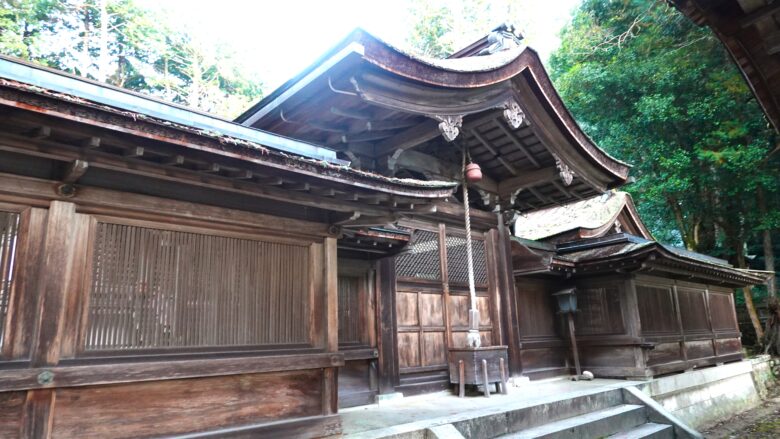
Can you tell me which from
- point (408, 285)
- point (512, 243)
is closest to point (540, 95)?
point (512, 243)

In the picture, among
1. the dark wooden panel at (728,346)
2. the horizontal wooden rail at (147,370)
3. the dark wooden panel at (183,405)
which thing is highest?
the horizontal wooden rail at (147,370)

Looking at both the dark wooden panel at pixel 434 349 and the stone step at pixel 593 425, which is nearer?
the stone step at pixel 593 425

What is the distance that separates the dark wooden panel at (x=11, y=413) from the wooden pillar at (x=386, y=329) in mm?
5114

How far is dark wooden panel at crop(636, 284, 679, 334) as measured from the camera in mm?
11625

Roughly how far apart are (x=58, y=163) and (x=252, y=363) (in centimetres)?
255

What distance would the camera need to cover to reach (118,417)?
418 centimetres

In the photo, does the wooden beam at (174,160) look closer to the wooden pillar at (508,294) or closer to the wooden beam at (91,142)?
the wooden beam at (91,142)

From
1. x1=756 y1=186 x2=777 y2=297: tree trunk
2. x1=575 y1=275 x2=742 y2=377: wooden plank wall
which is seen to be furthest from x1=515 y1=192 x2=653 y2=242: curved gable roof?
x1=756 y1=186 x2=777 y2=297: tree trunk

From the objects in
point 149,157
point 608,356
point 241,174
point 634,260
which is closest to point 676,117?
point 634,260

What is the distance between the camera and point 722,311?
15.6m

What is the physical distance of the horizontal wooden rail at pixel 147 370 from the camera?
12.2 ft

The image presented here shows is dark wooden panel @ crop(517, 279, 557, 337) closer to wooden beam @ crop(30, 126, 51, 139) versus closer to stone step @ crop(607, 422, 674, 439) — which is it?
stone step @ crop(607, 422, 674, 439)

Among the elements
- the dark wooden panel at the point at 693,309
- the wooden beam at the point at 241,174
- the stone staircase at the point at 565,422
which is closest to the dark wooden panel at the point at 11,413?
the wooden beam at the point at 241,174

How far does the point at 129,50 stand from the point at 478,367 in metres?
24.1
